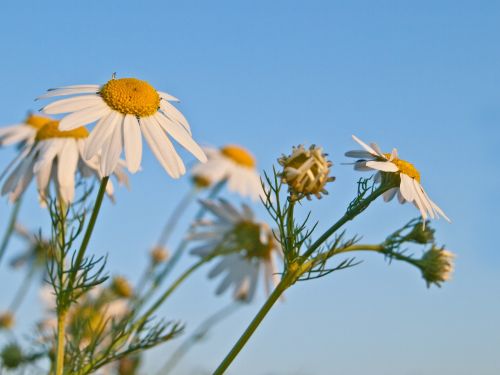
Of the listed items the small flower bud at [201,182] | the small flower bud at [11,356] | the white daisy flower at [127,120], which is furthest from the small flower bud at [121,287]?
the white daisy flower at [127,120]

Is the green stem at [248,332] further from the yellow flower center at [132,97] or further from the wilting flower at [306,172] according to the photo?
the yellow flower center at [132,97]

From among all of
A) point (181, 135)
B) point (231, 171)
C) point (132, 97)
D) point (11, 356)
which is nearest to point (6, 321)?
point (11, 356)

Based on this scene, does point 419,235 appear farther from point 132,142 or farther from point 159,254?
point 159,254

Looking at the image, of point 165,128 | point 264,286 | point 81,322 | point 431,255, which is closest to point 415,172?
point 431,255

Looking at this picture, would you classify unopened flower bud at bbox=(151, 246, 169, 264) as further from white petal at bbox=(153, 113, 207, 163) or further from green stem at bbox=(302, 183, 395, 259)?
green stem at bbox=(302, 183, 395, 259)

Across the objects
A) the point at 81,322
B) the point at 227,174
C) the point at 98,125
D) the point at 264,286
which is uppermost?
the point at 227,174

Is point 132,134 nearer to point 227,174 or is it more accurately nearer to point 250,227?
point 250,227
